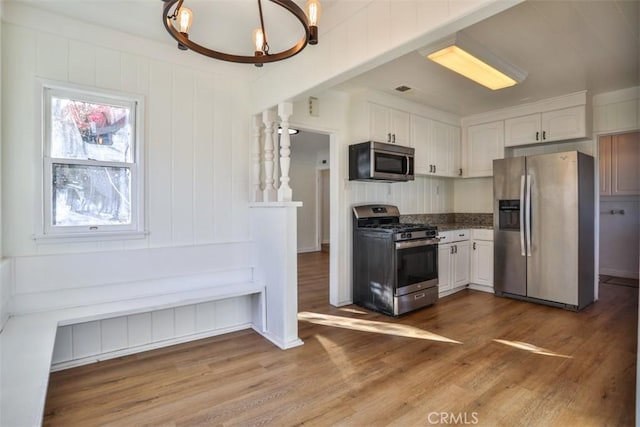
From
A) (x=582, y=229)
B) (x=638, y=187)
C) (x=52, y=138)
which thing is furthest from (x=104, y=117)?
(x=638, y=187)

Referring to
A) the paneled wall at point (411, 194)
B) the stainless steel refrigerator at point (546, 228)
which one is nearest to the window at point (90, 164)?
the paneled wall at point (411, 194)

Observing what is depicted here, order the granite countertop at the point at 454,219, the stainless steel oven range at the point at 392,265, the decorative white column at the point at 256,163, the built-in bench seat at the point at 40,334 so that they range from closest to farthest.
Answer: the built-in bench seat at the point at 40,334 < the decorative white column at the point at 256,163 < the stainless steel oven range at the point at 392,265 < the granite countertop at the point at 454,219

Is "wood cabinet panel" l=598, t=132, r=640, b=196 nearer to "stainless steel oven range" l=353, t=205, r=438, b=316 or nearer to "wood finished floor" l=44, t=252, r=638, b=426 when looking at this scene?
"wood finished floor" l=44, t=252, r=638, b=426

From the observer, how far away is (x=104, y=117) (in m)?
2.62

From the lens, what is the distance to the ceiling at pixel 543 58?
2.38 meters

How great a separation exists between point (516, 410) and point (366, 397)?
2.82 feet

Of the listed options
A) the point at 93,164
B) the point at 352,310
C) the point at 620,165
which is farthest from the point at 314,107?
the point at 620,165

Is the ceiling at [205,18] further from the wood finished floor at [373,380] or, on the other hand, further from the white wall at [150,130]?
the wood finished floor at [373,380]

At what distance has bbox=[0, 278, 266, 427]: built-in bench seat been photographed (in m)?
1.33

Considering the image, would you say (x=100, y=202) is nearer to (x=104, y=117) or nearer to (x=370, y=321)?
(x=104, y=117)

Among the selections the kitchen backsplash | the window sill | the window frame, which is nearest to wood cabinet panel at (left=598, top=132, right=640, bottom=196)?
the kitchen backsplash

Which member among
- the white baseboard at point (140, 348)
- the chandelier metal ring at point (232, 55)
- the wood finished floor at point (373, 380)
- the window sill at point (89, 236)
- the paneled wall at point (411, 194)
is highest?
the chandelier metal ring at point (232, 55)

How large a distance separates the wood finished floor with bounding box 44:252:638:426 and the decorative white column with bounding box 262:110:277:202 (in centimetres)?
129

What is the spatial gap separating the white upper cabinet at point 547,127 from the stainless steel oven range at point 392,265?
1846mm
